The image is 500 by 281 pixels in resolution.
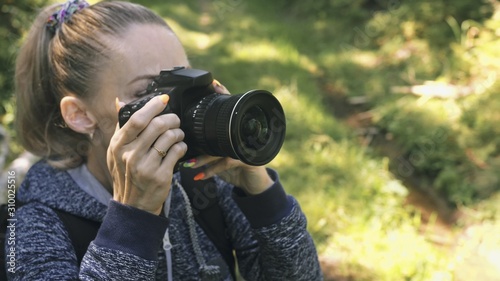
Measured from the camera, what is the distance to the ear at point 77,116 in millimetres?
1479

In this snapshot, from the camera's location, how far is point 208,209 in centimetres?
158

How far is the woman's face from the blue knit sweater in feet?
0.69

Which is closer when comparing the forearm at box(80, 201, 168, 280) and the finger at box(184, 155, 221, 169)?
the forearm at box(80, 201, 168, 280)

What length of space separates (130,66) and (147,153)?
0.33 meters

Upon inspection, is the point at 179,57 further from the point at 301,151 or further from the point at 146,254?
Answer: the point at 301,151

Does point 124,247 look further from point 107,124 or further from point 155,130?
point 107,124

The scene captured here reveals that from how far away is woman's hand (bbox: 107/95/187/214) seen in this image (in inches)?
47.0

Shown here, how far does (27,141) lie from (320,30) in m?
6.02

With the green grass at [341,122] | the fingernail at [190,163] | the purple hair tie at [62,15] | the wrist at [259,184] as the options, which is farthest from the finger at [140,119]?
the green grass at [341,122]

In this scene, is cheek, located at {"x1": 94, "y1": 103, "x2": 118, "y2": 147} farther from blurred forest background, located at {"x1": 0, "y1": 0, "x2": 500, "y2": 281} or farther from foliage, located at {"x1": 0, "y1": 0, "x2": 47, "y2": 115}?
foliage, located at {"x1": 0, "y1": 0, "x2": 47, "y2": 115}

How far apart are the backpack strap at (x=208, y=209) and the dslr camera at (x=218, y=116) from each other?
10.5 inches

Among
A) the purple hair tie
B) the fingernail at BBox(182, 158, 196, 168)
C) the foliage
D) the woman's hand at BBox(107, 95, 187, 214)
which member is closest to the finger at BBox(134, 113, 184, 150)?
the woman's hand at BBox(107, 95, 187, 214)

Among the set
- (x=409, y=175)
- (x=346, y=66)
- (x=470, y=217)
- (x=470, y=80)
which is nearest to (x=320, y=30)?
(x=346, y=66)

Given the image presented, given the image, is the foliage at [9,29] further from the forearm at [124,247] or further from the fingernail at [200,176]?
the forearm at [124,247]
